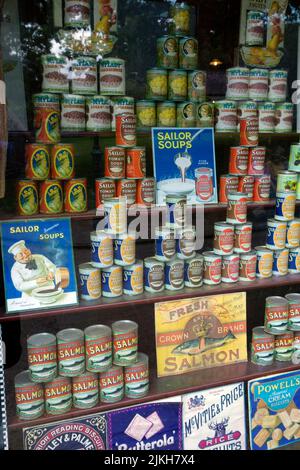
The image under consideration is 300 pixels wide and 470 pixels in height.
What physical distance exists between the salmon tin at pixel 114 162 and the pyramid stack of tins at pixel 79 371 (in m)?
0.72

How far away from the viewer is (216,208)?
234 cm

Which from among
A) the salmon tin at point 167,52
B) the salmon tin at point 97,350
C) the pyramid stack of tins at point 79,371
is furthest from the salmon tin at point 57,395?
the salmon tin at point 167,52

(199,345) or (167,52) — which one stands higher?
(167,52)

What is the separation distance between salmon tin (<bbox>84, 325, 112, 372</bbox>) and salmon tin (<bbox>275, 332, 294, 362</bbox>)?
941mm

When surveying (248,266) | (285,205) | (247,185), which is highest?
(247,185)

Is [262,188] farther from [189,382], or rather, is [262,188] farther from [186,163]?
[189,382]

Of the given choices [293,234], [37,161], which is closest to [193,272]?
[293,234]

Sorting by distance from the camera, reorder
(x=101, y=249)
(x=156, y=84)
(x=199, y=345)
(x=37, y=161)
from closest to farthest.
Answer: (x=37, y=161), (x=101, y=249), (x=156, y=84), (x=199, y=345)

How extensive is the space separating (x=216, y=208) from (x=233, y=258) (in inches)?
10.5

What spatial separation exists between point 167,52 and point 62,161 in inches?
29.1

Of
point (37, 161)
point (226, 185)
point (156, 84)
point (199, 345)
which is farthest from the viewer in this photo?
point (199, 345)

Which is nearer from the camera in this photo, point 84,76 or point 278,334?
point 84,76

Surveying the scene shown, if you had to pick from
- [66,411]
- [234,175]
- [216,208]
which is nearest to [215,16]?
[234,175]

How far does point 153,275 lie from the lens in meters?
2.24
